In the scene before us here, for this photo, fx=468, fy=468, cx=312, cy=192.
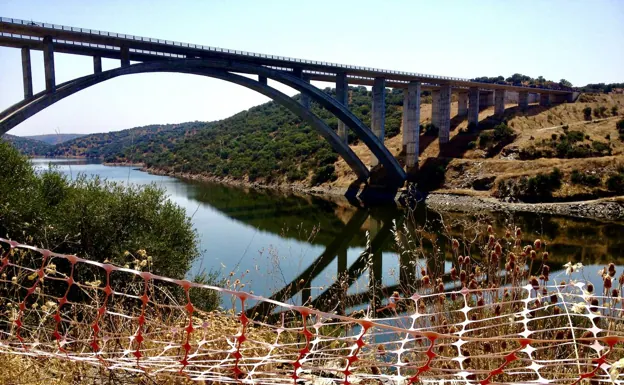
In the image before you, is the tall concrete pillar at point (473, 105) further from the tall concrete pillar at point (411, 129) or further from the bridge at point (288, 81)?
the tall concrete pillar at point (411, 129)

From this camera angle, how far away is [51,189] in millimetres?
9578

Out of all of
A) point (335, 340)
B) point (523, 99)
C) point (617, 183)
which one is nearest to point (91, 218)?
point (335, 340)

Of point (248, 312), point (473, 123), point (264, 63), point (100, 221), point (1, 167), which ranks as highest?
point (264, 63)

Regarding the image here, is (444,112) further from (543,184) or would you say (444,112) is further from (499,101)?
(543,184)

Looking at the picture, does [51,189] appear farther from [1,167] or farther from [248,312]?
[248,312]

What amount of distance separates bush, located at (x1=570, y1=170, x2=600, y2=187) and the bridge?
950 centimetres

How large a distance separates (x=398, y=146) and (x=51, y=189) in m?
27.5

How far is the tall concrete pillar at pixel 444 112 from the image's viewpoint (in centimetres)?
3225

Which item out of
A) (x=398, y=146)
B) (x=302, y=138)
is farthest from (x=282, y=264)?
(x=302, y=138)

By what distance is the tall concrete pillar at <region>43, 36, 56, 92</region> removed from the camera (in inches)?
642

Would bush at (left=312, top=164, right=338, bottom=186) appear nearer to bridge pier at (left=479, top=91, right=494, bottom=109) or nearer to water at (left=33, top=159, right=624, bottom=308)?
water at (left=33, top=159, right=624, bottom=308)

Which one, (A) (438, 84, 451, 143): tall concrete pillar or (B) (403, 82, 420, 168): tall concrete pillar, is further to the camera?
(A) (438, 84, 451, 143): tall concrete pillar

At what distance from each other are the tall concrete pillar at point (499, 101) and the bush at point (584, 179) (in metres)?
13.7

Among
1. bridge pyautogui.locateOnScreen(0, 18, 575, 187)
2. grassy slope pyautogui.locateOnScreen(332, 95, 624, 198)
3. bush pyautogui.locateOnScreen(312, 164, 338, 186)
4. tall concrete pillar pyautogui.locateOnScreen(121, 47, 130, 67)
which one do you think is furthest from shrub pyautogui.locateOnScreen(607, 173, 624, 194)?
tall concrete pillar pyautogui.locateOnScreen(121, 47, 130, 67)
